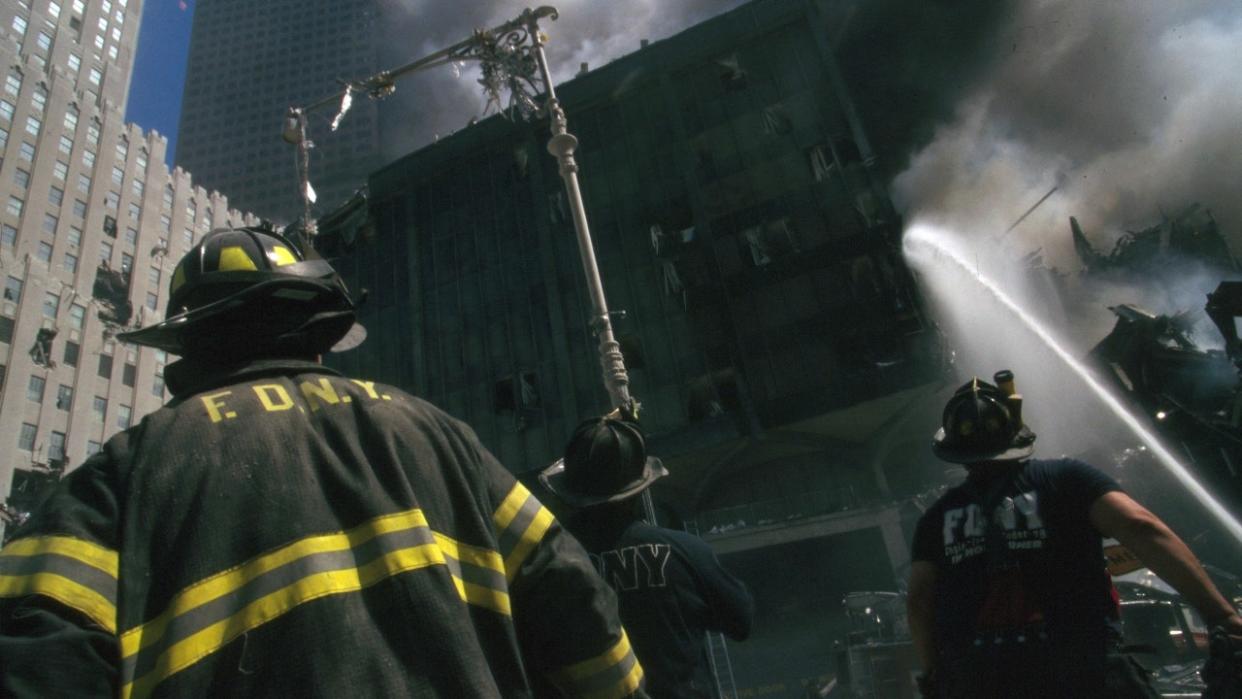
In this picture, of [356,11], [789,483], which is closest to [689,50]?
[789,483]

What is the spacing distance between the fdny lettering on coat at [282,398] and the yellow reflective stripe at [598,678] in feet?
2.41

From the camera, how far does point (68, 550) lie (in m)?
1.03

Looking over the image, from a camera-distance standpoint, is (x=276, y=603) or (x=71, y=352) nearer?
(x=276, y=603)

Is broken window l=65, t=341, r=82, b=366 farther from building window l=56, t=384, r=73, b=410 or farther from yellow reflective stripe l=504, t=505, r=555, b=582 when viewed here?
yellow reflective stripe l=504, t=505, r=555, b=582

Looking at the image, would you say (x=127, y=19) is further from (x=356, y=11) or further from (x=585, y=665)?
(x=585, y=665)

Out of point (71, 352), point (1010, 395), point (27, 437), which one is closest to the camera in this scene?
point (1010, 395)

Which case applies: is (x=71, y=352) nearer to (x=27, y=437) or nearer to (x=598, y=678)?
(x=27, y=437)

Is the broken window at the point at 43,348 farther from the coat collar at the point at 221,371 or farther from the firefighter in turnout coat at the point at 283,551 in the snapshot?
the firefighter in turnout coat at the point at 283,551

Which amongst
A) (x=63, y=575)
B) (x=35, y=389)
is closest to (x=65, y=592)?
(x=63, y=575)

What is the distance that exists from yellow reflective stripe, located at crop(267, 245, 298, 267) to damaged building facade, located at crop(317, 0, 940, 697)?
728 inches

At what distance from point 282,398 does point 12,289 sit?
183ft

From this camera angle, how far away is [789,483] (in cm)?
2341

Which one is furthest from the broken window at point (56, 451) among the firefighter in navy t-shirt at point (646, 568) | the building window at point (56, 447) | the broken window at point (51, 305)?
the firefighter in navy t-shirt at point (646, 568)

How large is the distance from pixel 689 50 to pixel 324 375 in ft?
94.8
